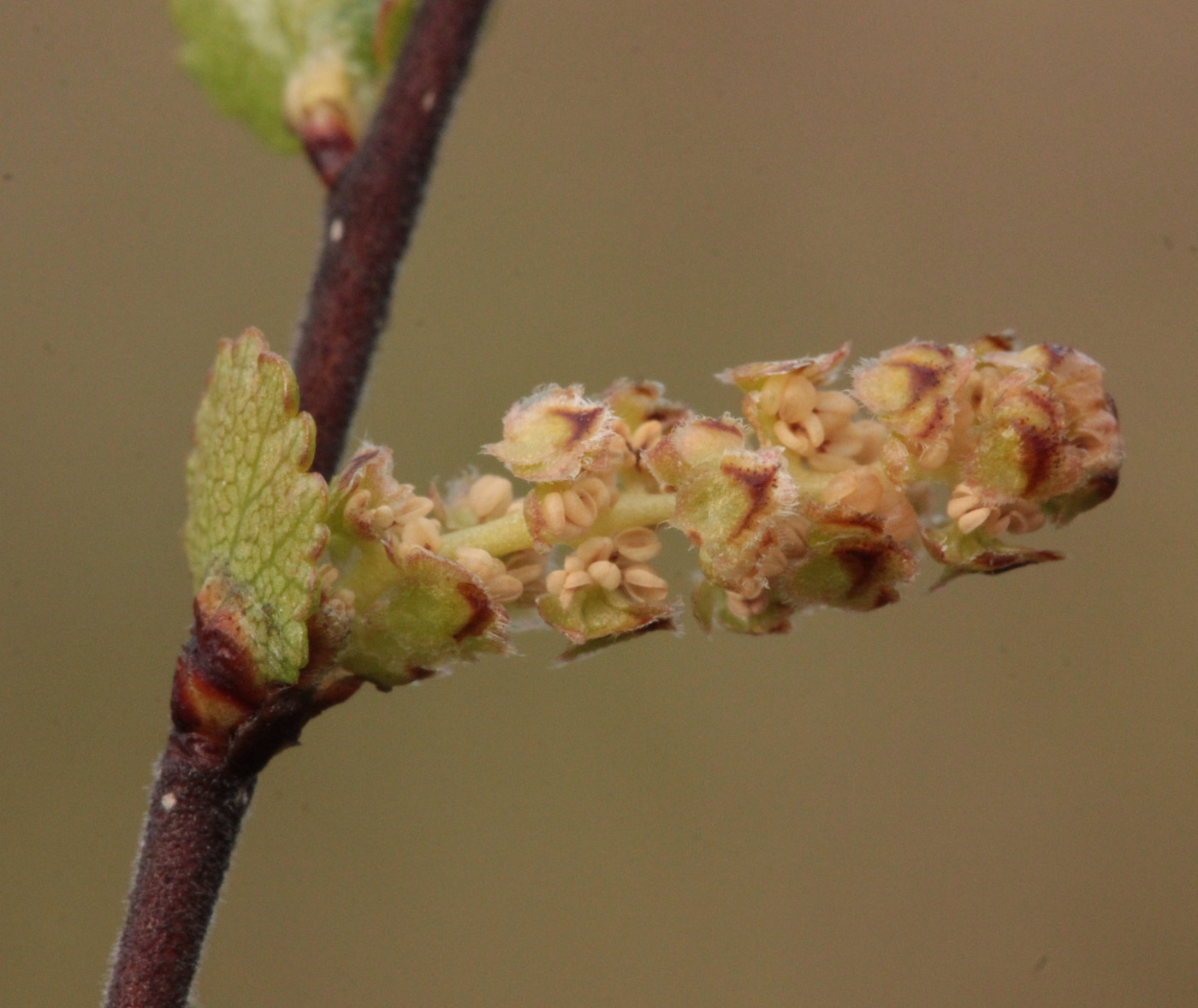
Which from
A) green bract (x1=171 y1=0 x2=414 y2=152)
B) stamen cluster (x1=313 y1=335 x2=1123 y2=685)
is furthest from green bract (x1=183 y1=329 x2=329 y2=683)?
green bract (x1=171 y1=0 x2=414 y2=152)

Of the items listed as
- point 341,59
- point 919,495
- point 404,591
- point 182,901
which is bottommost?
point 182,901

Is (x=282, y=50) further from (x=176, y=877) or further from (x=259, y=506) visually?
(x=176, y=877)

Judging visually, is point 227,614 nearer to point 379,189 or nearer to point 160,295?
point 379,189

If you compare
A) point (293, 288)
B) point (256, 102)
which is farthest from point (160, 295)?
point (256, 102)

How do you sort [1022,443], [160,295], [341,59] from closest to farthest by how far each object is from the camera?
[1022,443], [341,59], [160,295]

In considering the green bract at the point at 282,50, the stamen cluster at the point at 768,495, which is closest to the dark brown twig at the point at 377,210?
the green bract at the point at 282,50

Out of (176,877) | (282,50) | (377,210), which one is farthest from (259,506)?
(282,50)

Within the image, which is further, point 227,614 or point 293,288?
point 293,288

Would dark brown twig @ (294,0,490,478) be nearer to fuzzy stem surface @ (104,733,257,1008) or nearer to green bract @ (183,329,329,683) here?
green bract @ (183,329,329,683)
